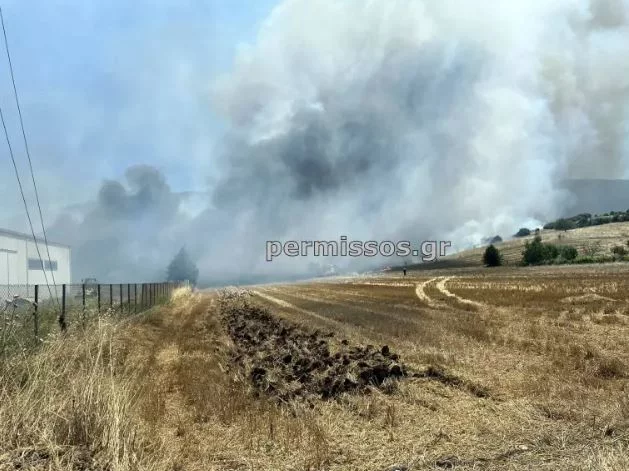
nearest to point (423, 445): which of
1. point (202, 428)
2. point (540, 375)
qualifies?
point (202, 428)

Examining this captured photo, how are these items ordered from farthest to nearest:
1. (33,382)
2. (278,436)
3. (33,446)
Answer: (278,436) < (33,382) < (33,446)

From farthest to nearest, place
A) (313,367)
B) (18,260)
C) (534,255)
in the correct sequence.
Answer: (534,255) → (18,260) → (313,367)

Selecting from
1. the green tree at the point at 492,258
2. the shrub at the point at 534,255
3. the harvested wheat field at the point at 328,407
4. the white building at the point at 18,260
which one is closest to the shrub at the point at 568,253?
the shrub at the point at 534,255

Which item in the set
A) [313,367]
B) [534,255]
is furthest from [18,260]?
[534,255]

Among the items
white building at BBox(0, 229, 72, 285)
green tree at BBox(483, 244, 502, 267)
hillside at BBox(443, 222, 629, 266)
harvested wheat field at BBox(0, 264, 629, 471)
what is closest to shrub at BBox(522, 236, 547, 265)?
hillside at BBox(443, 222, 629, 266)

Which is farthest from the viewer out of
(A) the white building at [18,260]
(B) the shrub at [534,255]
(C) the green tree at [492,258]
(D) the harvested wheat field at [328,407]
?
(C) the green tree at [492,258]

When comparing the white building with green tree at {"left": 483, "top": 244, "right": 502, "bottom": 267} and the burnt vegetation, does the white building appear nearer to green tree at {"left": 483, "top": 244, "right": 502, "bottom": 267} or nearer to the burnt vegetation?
the burnt vegetation

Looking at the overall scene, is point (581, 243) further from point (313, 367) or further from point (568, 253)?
point (313, 367)

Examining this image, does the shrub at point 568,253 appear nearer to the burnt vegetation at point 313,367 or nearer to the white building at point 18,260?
the white building at point 18,260

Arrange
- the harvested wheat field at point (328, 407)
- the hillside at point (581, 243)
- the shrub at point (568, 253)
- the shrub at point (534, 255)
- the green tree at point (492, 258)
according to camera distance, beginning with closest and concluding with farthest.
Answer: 1. the harvested wheat field at point (328, 407)
2. the shrub at point (568, 253)
3. the shrub at point (534, 255)
4. the hillside at point (581, 243)
5. the green tree at point (492, 258)

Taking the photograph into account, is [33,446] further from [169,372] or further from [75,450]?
[169,372]

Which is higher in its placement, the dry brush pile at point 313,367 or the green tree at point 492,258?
the green tree at point 492,258

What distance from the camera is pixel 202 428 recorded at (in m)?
9.02

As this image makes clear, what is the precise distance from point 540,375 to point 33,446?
959 centimetres
